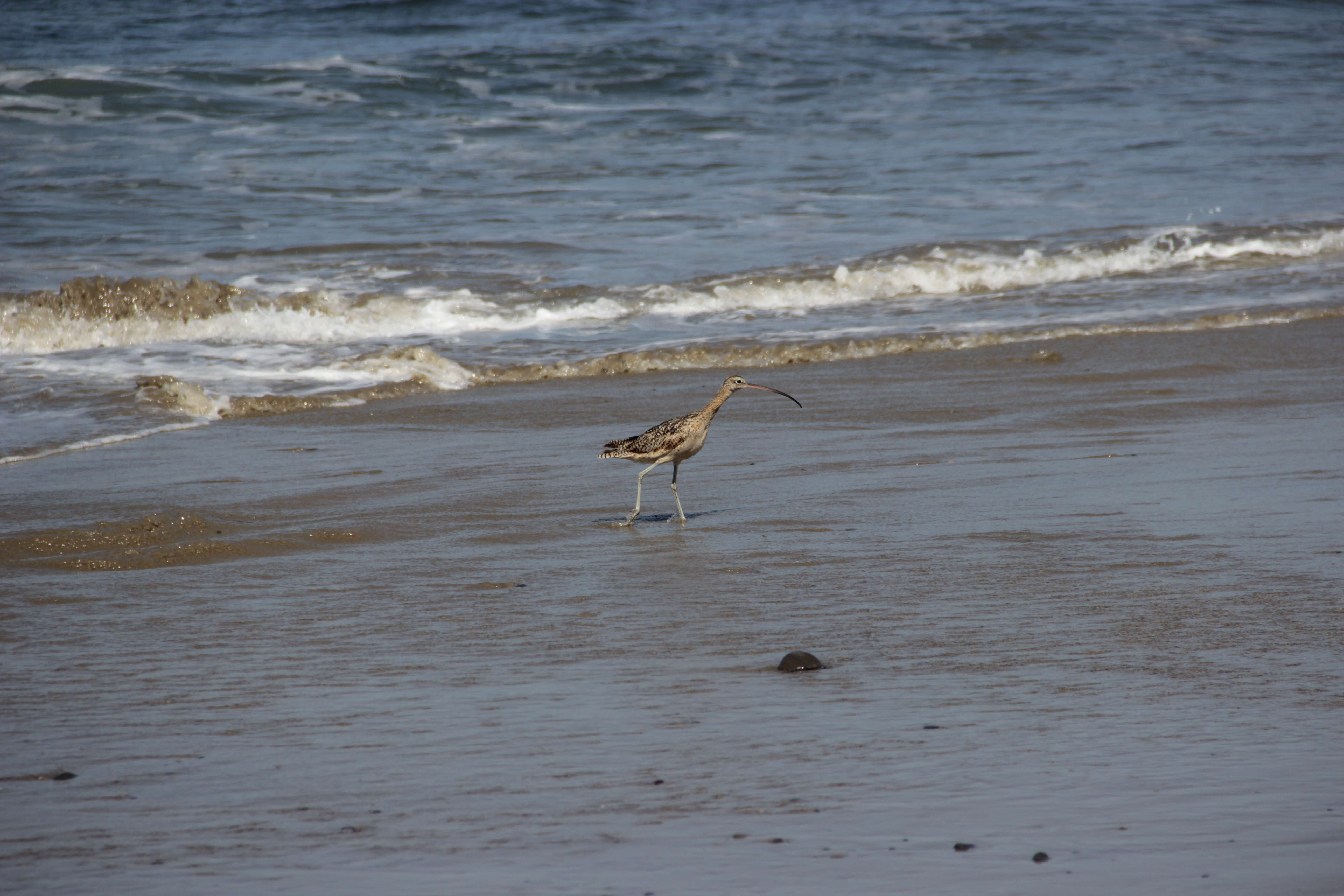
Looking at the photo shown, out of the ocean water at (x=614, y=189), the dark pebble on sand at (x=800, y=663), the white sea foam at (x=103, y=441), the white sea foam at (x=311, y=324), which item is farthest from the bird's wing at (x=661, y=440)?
the white sea foam at (x=311, y=324)

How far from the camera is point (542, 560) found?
215 inches

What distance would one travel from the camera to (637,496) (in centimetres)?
689

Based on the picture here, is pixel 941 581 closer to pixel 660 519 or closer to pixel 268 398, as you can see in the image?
pixel 660 519

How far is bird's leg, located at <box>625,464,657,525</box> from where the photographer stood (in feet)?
20.6

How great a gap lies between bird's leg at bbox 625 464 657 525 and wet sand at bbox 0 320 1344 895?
7 centimetres

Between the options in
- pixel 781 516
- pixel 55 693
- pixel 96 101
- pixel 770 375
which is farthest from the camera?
pixel 96 101

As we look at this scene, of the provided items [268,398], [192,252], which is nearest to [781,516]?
[268,398]

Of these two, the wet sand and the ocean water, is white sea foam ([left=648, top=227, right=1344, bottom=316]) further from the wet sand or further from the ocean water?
the wet sand

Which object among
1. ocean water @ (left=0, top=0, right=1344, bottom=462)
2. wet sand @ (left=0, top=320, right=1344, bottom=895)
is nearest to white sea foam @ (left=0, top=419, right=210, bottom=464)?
ocean water @ (left=0, top=0, right=1344, bottom=462)

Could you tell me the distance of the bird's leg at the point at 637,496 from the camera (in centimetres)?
628

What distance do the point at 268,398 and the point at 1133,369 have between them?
5950 millimetres

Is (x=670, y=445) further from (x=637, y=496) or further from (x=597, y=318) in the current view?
(x=597, y=318)

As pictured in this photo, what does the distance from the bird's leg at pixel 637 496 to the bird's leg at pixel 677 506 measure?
102 millimetres

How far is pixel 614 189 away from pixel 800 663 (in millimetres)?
14777
